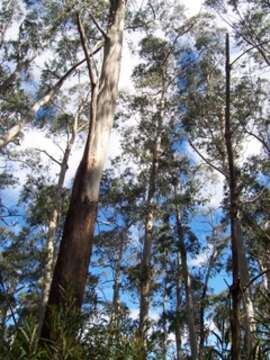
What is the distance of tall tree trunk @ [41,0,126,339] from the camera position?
9.29 ft

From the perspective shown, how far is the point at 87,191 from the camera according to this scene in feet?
11.8

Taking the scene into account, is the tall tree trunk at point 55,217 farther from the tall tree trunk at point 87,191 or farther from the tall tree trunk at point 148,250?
the tall tree trunk at point 87,191

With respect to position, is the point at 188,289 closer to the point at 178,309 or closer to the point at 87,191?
the point at 178,309

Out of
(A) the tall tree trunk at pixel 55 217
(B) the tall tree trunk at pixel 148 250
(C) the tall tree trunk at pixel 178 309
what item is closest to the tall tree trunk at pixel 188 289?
(C) the tall tree trunk at pixel 178 309

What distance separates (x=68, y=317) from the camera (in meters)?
1.88

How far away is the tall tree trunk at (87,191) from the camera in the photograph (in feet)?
9.29

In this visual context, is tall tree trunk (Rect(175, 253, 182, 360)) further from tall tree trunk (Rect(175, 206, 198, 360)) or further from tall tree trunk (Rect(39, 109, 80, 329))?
tall tree trunk (Rect(39, 109, 80, 329))

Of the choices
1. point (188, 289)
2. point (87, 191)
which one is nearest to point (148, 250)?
point (188, 289)

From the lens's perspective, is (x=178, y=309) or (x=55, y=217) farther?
(x=178, y=309)

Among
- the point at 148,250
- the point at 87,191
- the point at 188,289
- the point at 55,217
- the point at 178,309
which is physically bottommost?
the point at 87,191

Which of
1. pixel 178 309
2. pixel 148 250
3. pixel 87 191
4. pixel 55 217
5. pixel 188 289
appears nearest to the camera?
pixel 87 191

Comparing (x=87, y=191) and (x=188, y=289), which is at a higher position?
(x=188, y=289)

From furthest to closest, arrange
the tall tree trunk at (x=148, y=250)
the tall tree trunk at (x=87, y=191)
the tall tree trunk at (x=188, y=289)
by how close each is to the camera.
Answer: the tall tree trunk at (x=188, y=289) → the tall tree trunk at (x=148, y=250) → the tall tree trunk at (x=87, y=191)

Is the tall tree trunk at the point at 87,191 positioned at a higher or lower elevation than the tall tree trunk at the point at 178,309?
lower
